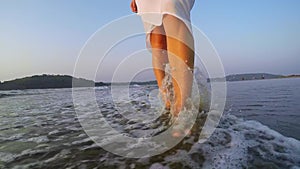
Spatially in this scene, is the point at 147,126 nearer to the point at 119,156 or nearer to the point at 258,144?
the point at 119,156

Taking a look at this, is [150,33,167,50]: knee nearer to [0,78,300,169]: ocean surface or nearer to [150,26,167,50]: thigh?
[150,26,167,50]: thigh

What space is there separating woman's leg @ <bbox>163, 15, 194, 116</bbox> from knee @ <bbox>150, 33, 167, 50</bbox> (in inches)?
17.3

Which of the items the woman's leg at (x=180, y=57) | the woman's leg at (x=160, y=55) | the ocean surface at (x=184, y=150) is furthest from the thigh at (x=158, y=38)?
the ocean surface at (x=184, y=150)

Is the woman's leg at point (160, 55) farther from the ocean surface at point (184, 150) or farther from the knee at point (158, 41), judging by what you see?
the ocean surface at point (184, 150)

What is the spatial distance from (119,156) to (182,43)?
1057 millimetres

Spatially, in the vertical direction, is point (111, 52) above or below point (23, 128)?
above

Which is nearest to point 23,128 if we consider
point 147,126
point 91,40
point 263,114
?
point 91,40

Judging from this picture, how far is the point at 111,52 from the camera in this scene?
2045 mm

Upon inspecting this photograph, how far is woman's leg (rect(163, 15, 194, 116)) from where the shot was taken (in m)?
1.68

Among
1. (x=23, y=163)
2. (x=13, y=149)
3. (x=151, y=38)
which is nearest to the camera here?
(x=23, y=163)

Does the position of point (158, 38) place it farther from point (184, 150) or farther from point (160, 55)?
point (184, 150)

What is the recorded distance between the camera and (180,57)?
1.72 meters

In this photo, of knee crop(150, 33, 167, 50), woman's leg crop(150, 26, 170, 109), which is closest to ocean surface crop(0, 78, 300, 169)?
woman's leg crop(150, 26, 170, 109)

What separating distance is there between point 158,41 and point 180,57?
648 millimetres
